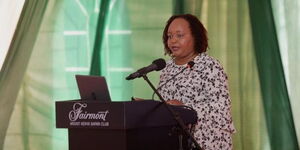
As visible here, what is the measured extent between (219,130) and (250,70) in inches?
58.6

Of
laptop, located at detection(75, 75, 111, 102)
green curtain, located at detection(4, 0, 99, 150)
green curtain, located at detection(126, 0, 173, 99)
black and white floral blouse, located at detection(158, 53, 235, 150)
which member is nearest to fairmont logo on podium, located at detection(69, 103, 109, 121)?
laptop, located at detection(75, 75, 111, 102)

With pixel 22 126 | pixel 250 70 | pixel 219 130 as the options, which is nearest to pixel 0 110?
pixel 22 126

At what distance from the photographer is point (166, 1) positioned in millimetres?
4395

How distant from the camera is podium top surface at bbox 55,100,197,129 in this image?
2.21 m

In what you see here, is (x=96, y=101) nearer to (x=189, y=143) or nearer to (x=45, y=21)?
(x=189, y=143)

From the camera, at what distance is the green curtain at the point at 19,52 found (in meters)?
4.50

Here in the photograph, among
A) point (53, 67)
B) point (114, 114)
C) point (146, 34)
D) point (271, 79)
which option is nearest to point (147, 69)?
point (114, 114)

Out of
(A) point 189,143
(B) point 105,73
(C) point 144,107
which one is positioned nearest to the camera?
(C) point 144,107

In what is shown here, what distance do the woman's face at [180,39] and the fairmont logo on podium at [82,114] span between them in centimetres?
78

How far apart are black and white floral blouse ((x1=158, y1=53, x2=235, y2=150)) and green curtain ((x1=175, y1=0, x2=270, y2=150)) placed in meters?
1.35

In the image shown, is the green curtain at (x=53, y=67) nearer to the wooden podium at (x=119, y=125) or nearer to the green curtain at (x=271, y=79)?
the green curtain at (x=271, y=79)

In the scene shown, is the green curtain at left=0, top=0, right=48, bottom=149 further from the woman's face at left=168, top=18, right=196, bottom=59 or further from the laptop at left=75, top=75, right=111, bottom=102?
the laptop at left=75, top=75, right=111, bottom=102

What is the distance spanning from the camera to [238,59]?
4.24 meters

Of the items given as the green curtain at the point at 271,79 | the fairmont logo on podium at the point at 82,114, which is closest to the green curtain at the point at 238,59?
the green curtain at the point at 271,79
